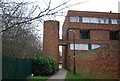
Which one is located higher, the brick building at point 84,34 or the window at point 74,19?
the window at point 74,19

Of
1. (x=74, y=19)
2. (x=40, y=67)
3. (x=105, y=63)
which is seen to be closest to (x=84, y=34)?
(x=74, y=19)

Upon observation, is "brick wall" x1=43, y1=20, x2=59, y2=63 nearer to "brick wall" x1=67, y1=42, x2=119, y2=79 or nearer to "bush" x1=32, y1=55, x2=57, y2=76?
"bush" x1=32, y1=55, x2=57, y2=76

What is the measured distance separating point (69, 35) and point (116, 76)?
26.7 meters

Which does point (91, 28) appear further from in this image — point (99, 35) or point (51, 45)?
point (51, 45)

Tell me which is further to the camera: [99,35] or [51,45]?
[99,35]

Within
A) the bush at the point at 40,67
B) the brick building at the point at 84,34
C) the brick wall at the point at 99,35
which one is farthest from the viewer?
the brick wall at the point at 99,35

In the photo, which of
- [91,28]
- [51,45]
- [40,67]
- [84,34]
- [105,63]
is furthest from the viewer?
[84,34]

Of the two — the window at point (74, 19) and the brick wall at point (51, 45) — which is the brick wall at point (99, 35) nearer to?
the window at point (74, 19)

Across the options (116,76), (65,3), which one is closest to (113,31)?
(116,76)

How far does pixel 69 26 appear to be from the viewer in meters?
34.0

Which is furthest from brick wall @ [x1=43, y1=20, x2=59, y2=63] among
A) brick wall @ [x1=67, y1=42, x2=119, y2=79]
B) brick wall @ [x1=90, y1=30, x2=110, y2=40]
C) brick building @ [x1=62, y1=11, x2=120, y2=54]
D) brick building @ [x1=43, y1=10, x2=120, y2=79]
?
brick wall @ [x1=67, y1=42, x2=119, y2=79]

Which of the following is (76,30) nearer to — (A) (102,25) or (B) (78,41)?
(B) (78,41)

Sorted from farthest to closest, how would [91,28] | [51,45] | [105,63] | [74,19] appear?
1. [91,28]
2. [74,19]
3. [51,45]
4. [105,63]

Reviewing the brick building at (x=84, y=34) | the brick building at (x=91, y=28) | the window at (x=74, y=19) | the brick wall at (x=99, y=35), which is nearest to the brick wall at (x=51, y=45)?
the brick building at (x=84, y=34)
